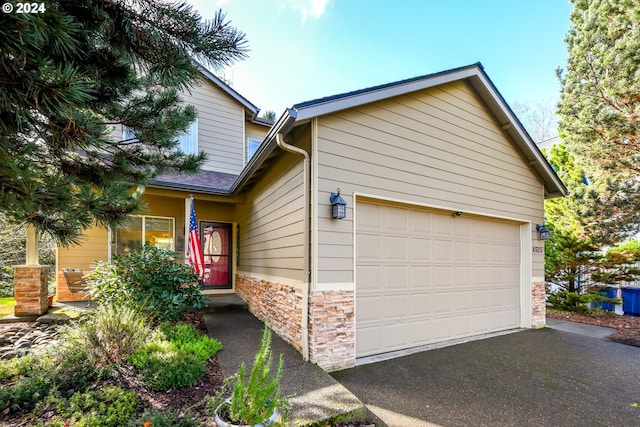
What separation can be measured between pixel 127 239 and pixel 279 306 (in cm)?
530

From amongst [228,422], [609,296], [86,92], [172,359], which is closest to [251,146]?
[172,359]

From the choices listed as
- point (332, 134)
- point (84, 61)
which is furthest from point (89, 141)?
point (332, 134)

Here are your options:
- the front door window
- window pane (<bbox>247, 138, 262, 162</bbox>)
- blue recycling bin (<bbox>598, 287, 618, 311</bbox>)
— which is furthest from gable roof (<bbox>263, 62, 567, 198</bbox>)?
window pane (<bbox>247, 138, 262, 162</bbox>)

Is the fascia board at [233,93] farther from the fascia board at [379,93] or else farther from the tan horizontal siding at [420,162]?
the fascia board at [379,93]

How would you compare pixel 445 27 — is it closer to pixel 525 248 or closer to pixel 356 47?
pixel 356 47

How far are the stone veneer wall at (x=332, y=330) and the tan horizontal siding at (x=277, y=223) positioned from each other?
520mm

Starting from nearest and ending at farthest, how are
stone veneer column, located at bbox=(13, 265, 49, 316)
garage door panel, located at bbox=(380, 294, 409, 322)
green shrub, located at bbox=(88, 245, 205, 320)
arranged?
garage door panel, located at bbox=(380, 294, 409, 322) → green shrub, located at bbox=(88, 245, 205, 320) → stone veneer column, located at bbox=(13, 265, 49, 316)

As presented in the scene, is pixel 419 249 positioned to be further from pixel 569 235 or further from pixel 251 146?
pixel 251 146

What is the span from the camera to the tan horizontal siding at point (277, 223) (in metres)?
4.44

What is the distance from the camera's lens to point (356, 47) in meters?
7.67

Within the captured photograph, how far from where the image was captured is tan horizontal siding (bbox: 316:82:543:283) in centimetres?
416

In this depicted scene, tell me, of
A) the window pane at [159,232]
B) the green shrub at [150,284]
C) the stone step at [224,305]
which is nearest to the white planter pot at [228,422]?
the green shrub at [150,284]

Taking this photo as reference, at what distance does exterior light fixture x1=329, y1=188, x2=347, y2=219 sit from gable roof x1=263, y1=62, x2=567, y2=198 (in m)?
1.13

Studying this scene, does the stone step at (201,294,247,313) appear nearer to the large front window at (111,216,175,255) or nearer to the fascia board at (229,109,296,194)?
the large front window at (111,216,175,255)
